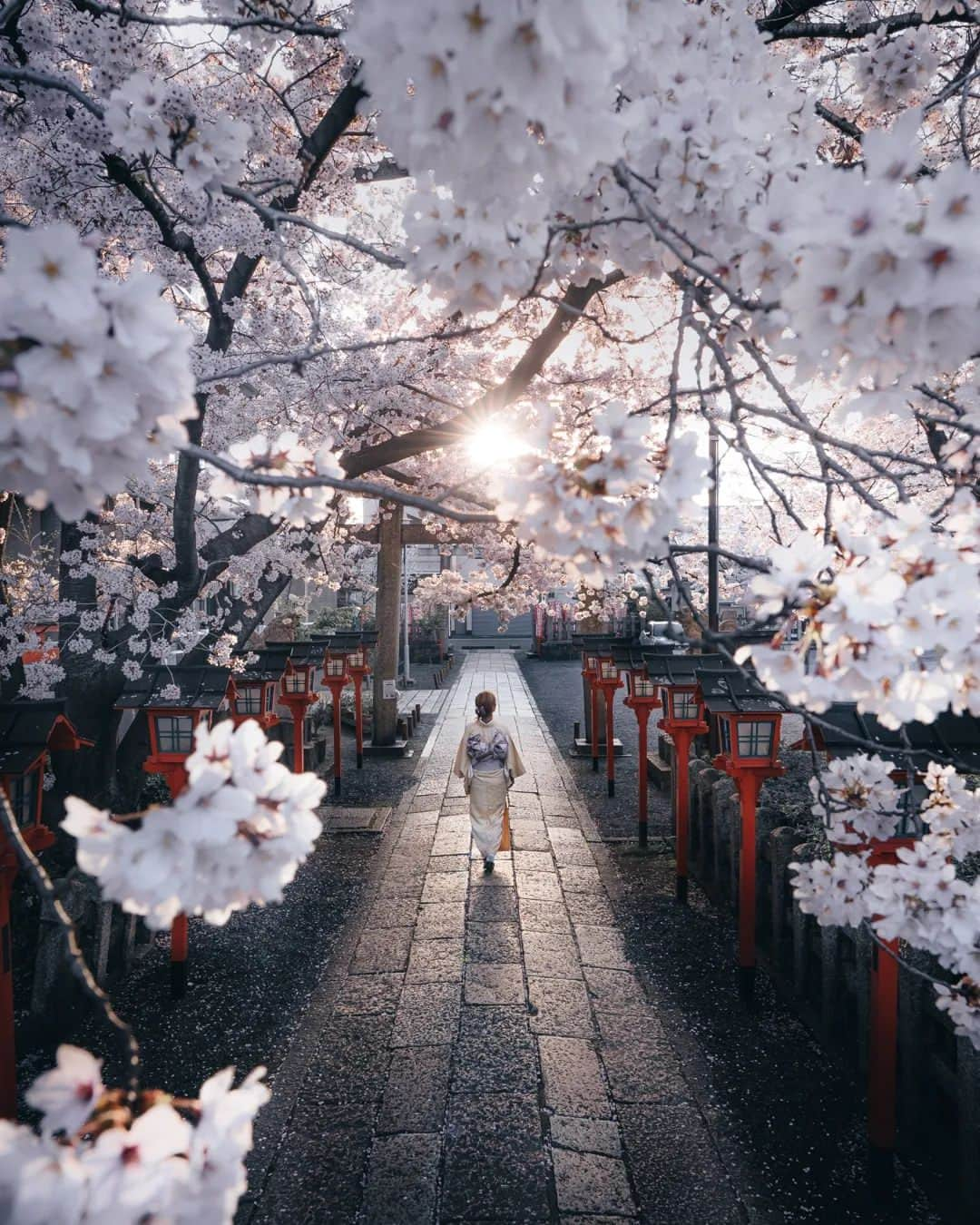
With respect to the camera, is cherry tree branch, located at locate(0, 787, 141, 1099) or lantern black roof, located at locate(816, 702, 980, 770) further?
lantern black roof, located at locate(816, 702, 980, 770)

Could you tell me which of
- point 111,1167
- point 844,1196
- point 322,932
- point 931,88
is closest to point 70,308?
point 111,1167

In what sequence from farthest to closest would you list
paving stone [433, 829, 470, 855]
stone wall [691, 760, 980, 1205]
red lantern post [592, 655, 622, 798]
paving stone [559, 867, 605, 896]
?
1. red lantern post [592, 655, 622, 798]
2. paving stone [433, 829, 470, 855]
3. paving stone [559, 867, 605, 896]
4. stone wall [691, 760, 980, 1205]

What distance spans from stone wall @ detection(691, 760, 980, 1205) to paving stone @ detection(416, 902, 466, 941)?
1.98 metres

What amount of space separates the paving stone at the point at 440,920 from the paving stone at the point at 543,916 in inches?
17.7

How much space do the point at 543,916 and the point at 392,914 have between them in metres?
1.12

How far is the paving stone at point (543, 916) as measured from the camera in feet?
17.0

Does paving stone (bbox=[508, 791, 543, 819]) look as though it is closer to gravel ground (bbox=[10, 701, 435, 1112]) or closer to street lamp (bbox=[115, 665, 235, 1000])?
gravel ground (bbox=[10, 701, 435, 1112])

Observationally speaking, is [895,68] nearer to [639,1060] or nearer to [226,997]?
[639,1060]

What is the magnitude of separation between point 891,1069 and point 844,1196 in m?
0.50

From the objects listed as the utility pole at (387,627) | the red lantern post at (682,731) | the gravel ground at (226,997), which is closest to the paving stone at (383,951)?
the gravel ground at (226,997)

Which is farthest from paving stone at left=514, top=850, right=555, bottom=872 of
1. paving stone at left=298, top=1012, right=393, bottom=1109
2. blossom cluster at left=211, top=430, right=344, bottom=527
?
blossom cluster at left=211, top=430, right=344, bottom=527

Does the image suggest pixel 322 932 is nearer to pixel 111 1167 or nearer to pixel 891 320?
pixel 111 1167

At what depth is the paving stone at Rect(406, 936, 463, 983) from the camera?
4477 mm

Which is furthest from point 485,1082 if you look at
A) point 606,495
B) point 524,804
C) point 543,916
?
point 524,804
